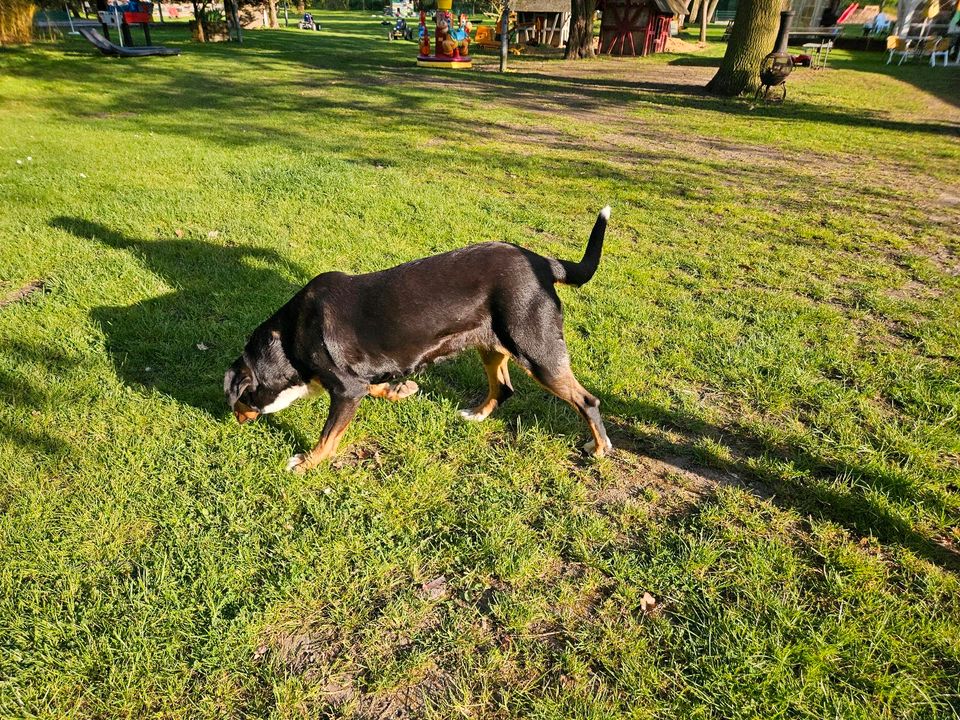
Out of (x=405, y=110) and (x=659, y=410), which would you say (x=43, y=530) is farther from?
(x=405, y=110)

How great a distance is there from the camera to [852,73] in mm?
21250

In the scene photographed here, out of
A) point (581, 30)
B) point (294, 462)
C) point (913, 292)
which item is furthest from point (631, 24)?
point (294, 462)

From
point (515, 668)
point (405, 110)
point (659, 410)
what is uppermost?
point (405, 110)

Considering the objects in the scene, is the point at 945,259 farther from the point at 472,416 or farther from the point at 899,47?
the point at 899,47

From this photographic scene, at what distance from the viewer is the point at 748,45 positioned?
599 inches

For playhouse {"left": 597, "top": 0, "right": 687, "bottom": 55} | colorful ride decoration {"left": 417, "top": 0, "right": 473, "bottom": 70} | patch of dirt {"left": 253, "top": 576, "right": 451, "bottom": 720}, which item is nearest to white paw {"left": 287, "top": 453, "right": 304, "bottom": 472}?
patch of dirt {"left": 253, "top": 576, "right": 451, "bottom": 720}

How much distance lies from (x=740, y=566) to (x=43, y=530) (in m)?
3.39

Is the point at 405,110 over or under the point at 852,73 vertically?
under

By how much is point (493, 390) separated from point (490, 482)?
0.69 meters

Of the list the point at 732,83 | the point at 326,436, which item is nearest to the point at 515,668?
the point at 326,436

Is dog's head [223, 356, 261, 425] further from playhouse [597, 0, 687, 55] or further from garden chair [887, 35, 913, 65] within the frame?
garden chair [887, 35, 913, 65]

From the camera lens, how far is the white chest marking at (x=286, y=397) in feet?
10.3

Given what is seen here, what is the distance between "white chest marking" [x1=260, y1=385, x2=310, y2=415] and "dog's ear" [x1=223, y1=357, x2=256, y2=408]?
156 mm

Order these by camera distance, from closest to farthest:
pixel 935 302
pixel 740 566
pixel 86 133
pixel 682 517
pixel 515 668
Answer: pixel 515 668 < pixel 740 566 < pixel 682 517 < pixel 935 302 < pixel 86 133
